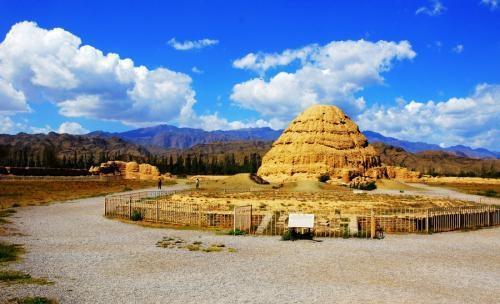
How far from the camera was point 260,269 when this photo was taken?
1588cm

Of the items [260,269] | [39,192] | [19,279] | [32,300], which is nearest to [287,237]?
[260,269]

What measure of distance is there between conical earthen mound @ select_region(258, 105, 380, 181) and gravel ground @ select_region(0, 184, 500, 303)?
237 feet

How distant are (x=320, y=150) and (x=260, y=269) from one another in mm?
84760

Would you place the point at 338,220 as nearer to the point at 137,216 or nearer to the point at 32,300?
the point at 137,216

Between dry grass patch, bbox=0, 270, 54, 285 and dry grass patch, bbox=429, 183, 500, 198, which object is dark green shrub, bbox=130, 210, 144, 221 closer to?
dry grass patch, bbox=0, 270, 54, 285

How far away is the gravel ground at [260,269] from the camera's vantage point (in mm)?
12508

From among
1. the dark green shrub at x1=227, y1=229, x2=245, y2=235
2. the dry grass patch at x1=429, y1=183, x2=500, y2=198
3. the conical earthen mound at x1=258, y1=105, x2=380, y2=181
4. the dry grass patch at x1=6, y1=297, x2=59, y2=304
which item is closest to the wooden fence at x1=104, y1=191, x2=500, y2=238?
the dark green shrub at x1=227, y1=229, x2=245, y2=235

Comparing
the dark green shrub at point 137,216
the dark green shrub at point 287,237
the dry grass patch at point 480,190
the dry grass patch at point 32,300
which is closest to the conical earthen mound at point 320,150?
the dry grass patch at point 480,190

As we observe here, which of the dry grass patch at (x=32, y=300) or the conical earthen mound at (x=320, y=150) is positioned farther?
the conical earthen mound at (x=320, y=150)

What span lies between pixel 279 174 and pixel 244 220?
242ft

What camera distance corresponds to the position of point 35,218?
30.9 meters

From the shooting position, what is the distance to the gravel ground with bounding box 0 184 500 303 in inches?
492

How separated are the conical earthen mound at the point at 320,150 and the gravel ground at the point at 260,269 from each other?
72201 millimetres

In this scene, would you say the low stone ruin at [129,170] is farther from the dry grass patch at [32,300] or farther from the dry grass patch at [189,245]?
the dry grass patch at [32,300]
